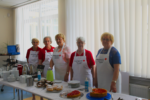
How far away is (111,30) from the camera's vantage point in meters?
2.78

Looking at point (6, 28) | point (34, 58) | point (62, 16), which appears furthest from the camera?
point (6, 28)

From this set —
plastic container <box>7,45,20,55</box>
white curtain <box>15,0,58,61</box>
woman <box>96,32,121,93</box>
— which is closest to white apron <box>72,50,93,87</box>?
woman <box>96,32,121,93</box>

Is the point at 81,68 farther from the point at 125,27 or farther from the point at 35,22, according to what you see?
the point at 35,22

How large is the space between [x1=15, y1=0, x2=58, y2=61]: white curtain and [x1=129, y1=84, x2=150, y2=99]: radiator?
2.46 m

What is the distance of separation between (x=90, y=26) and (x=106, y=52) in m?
1.19

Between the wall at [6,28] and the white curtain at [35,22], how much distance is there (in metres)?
0.37

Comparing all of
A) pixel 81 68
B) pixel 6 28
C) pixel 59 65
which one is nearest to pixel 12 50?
pixel 6 28

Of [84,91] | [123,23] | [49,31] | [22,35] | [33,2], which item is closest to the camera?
[84,91]

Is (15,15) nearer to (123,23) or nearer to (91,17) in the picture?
(91,17)

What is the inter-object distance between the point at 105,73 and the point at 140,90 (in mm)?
841

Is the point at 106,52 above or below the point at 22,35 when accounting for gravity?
below

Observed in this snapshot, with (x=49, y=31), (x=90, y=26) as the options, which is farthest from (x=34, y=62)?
(x=90, y=26)

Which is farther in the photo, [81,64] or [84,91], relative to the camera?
[81,64]

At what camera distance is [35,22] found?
16.0ft
